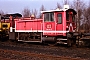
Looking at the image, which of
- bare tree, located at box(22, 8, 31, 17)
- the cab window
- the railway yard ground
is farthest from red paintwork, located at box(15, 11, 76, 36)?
bare tree, located at box(22, 8, 31, 17)

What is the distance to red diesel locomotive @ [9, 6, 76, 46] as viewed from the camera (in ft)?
53.8

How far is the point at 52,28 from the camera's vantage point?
16906mm

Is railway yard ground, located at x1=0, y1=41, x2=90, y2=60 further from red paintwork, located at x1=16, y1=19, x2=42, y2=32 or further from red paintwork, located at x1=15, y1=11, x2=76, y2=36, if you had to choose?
red paintwork, located at x1=16, y1=19, x2=42, y2=32

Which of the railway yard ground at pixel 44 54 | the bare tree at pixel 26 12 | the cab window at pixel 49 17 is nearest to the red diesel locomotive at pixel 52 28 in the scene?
the cab window at pixel 49 17

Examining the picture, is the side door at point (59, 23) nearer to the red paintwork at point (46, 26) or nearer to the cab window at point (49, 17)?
the red paintwork at point (46, 26)

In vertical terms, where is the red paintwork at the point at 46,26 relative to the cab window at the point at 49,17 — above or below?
below

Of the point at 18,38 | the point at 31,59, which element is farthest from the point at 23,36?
the point at 31,59

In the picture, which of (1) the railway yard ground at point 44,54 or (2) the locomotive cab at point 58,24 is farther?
(2) the locomotive cab at point 58,24

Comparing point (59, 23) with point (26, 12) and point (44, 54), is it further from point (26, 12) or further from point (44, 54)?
point (26, 12)

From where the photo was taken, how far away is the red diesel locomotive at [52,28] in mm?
16391

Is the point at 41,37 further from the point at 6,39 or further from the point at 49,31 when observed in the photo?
the point at 6,39

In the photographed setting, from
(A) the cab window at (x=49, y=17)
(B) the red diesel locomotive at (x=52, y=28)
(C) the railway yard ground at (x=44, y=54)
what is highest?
(A) the cab window at (x=49, y=17)

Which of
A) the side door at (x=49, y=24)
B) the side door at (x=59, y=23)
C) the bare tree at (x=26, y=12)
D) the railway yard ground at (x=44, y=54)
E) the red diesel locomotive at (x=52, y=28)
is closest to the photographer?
the railway yard ground at (x=44, y=54)

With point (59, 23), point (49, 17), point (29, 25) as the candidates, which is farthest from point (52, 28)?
point (29, 25)
